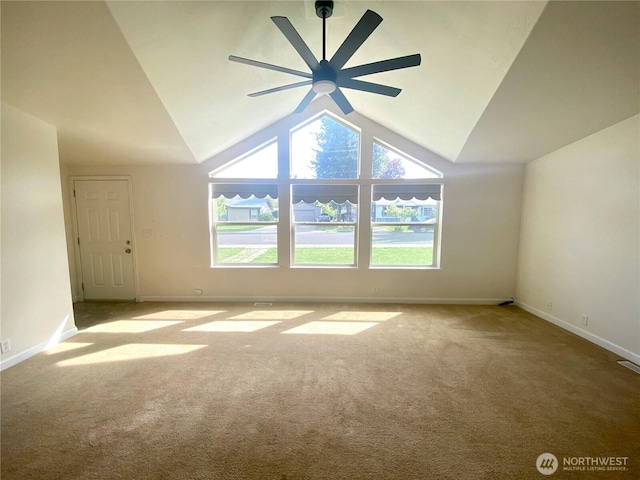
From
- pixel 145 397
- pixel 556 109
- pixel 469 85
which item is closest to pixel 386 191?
pixel 469 85

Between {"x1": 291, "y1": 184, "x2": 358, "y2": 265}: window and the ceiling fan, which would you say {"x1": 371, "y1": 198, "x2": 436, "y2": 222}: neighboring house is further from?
the ceiling fan

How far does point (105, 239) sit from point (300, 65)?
4.00 m

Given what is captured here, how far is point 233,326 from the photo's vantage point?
11.1ft

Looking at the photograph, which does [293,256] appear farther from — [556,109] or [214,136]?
[556,109]

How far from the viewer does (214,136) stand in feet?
12.2

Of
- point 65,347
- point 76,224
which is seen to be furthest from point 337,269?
point 76,224

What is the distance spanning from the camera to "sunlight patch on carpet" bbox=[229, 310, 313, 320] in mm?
3648

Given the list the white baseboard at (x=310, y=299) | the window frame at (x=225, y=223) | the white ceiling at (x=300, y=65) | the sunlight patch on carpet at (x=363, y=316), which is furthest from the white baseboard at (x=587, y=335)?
the window frame at (x=225, y=223)

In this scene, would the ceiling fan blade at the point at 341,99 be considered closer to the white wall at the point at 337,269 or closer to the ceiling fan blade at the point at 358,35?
the ceiling fan blade at the point at 358,35

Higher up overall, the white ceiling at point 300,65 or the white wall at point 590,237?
the white ceiling at point 300,65

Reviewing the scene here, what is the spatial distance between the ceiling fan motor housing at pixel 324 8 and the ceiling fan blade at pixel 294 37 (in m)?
0.52

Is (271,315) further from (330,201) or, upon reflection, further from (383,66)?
(383,66)

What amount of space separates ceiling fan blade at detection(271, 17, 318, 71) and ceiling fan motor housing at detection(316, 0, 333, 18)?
0.52 metres

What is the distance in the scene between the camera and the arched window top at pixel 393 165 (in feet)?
13.9
